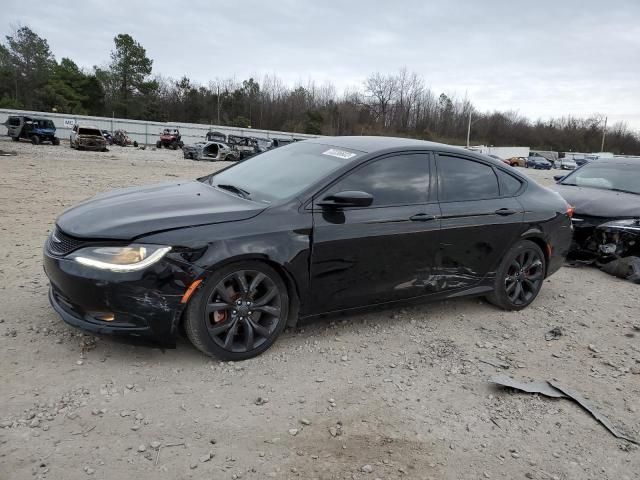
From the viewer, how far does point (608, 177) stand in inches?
303

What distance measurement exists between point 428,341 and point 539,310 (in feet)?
5.42

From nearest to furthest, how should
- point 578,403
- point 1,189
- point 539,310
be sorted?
1. point 578,403
2. point 539,310
3. point 1,189

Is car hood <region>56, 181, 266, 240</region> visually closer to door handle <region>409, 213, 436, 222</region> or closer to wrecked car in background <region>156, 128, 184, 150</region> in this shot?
door handle <region>409, 213, 436, 222</region>

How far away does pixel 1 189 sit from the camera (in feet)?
35.0

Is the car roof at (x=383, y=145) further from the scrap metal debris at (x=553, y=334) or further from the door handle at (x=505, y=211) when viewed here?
the scrap metal debris at (x=553, y=334)

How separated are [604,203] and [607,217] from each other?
1.03ft

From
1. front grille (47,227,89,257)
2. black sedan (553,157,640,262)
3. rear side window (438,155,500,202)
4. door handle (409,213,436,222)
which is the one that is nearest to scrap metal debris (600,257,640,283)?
black sedan (553,157,640,262)

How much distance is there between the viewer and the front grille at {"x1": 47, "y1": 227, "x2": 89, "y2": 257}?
3229mm

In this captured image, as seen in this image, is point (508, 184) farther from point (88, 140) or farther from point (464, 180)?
point (88, 140)

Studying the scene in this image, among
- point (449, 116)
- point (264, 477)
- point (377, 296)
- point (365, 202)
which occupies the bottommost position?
point (264, 477)

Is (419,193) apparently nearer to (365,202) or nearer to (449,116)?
(365,202)

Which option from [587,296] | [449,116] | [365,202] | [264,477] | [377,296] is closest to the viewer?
[264,477]

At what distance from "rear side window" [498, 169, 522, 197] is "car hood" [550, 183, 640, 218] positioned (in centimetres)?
235

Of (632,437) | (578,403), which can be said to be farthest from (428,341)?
(632,437)
